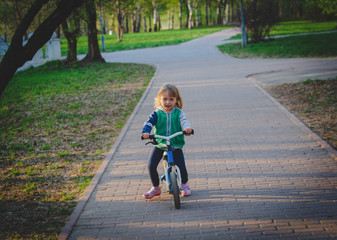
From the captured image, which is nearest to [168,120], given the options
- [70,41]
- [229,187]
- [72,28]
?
[229,187]

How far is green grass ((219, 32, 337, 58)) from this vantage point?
19.5 m

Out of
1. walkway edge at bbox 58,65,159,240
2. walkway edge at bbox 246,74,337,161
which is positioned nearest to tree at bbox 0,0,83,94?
walkway edge at bbox 58,65,159,240

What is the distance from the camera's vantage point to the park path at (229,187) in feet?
12.8

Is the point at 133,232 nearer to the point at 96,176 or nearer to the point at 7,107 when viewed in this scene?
the point at 96,176

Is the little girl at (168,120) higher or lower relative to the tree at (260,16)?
lower

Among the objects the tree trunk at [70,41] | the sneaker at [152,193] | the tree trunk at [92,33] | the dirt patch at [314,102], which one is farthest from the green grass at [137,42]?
the sneaker at [152,193]

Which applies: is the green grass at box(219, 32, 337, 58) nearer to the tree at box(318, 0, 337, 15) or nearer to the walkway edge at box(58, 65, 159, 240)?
the tree at box(318, 0, 337, 15)

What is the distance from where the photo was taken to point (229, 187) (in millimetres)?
4910

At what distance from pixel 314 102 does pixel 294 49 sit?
13199 mm

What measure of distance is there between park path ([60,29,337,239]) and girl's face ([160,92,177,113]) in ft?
4.46

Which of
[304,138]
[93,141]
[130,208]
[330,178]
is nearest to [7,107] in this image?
[93,141]

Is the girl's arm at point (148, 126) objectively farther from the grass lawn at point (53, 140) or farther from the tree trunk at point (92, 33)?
the tree trunk at point (92, 33)

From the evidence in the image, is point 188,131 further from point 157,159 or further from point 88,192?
point 88,192

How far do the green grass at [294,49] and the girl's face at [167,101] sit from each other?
16.9m
